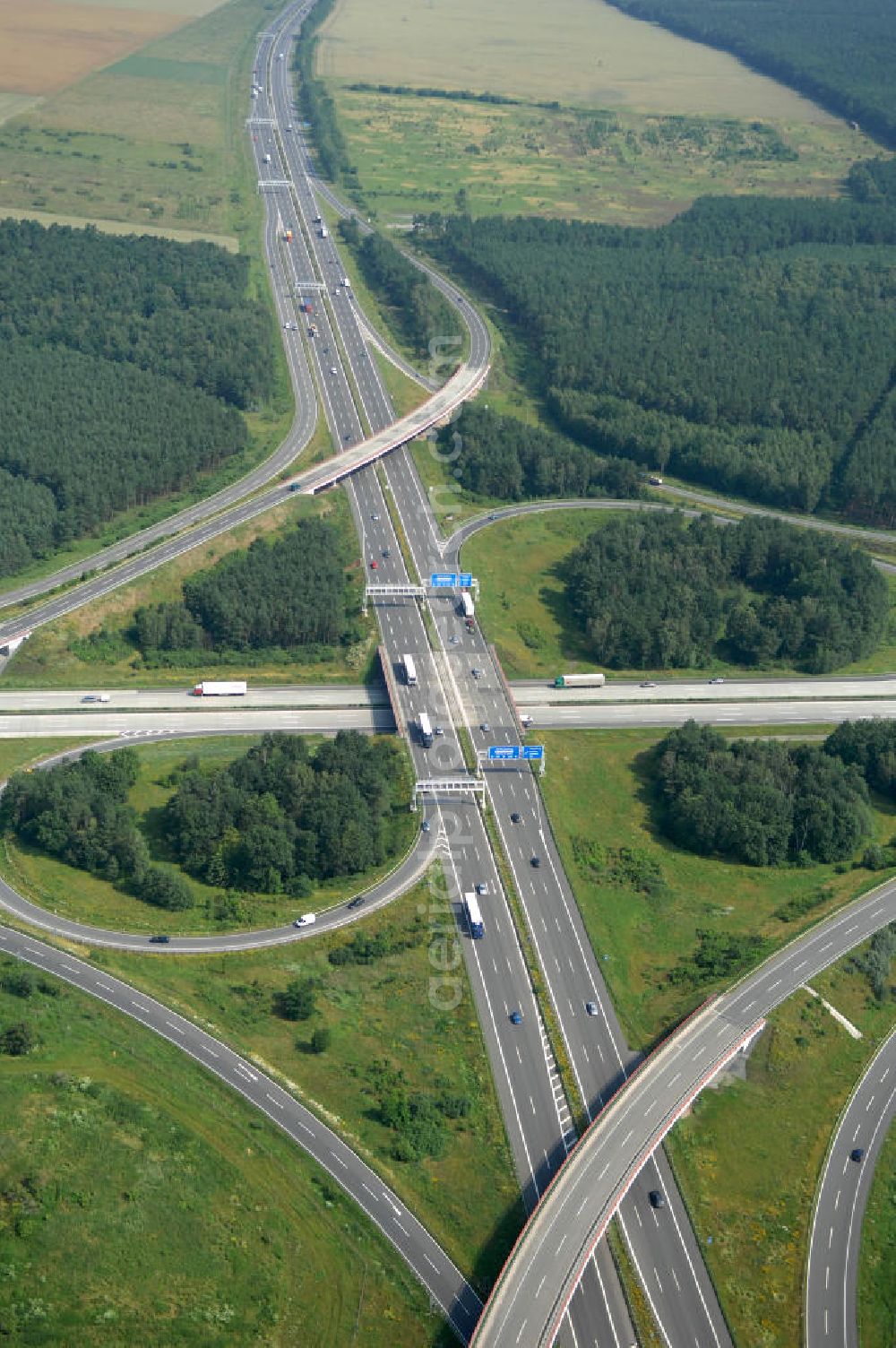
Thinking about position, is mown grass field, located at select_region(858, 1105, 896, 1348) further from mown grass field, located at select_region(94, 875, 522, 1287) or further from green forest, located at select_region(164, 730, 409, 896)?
green forest, located at select_region(164, 730, 409, 896)

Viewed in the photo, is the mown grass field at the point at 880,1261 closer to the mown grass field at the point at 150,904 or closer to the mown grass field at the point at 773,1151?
the mown grass field at the point at 773,1151

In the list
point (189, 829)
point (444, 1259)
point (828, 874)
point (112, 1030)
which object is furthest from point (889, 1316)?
point (189, 829)

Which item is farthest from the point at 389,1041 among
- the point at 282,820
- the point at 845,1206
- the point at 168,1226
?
the point at 845,1206

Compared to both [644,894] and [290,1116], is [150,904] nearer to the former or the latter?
[290,1116]

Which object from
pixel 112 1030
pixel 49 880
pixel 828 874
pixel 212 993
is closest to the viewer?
pixel 112 1030

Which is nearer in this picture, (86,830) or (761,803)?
(86,830)

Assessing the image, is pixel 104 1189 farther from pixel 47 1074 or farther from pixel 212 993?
pixel 212 993
